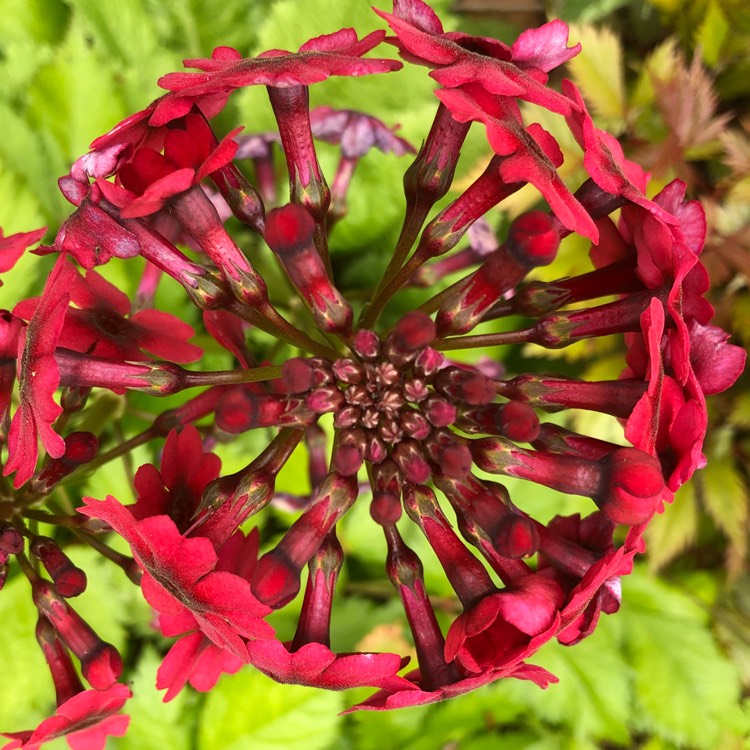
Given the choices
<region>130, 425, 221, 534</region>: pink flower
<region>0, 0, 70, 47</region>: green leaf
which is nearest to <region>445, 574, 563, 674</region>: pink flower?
<region>130, 425, 221, 534</region>: pink flower

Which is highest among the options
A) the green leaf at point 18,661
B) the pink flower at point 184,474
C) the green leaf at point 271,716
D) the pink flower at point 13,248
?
the pink flower at point 13,248

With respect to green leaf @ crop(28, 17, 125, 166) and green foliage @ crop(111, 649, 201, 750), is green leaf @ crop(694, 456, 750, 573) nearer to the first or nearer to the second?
green foliage @ crop(111, 649, 201, 750)

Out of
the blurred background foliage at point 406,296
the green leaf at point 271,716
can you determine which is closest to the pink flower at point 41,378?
the blurred background foliage at point 406,296

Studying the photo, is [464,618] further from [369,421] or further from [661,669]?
[661,669]

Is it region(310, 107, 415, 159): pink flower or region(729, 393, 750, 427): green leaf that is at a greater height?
region(310, 107, 415, 159): pink flower

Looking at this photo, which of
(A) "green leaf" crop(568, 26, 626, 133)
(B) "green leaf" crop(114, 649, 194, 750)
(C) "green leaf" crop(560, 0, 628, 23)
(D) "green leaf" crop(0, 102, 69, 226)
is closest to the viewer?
(B) "green leaf" crop(114, 649, 194, 750)

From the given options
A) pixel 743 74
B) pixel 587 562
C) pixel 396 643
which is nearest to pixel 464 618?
pixel 587 562

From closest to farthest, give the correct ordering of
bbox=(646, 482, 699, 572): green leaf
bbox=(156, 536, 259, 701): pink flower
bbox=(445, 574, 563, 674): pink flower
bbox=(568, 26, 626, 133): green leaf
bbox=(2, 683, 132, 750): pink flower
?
1. bbox=(445, 574, 563, 674): pink flower
2. bbox=(156, 536, 259, 701): pink flower
3. bbox=(2, 683, 132, 750): pink flower
4. bbox=(568, 26, 626, 133): green leaf
5. bbox=(646, 482, 699, 572): green leaf

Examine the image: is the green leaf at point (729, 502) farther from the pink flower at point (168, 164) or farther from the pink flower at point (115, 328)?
the pink flower at point (168, 164)
